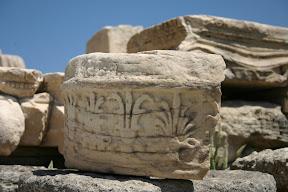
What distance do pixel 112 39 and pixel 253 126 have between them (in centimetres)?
311

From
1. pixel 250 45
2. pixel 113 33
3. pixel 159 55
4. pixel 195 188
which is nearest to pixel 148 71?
pixel 159 55

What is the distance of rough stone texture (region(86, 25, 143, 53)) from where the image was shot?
6.48 m

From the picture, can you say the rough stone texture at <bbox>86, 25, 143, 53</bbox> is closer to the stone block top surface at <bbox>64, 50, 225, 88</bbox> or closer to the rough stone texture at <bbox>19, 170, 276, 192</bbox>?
the stone block top surface at <bbox>64, 50, 225, 88</bbox>

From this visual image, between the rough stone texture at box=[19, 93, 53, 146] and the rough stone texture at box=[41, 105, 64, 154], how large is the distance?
0.35 ft

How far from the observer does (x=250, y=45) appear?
466cm

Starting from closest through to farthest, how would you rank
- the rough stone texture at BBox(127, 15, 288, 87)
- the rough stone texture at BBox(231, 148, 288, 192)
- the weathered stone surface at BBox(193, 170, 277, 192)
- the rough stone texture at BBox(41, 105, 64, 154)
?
the weathered stone surface at BBox(193, 170, 277, 192) < the rough stone texture at BBox(231, 148, 288, 192) < the rough stone texture at BBox(41, 105, 64, 154) < the rough stone texture at BBox(127, 15, 288, 87)

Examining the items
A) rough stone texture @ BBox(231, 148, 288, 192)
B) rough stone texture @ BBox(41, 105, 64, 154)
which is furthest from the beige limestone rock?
rough stone texture @ BBox(41, 105, 64, 154)

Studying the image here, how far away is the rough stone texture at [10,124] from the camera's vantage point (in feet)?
11.9

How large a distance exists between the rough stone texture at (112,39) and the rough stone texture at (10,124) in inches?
108

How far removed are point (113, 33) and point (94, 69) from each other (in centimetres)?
416

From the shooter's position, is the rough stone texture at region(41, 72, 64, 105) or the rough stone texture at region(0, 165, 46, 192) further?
the rough stone texture at region(41, 72, 64, 105)

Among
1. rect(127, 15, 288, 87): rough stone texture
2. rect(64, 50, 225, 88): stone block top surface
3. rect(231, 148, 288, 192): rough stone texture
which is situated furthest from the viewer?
rect(127, 15, 288, 87): rough stone texture

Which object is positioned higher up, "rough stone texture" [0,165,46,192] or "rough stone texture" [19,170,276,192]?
"rough stone texture" [19,170,276,192]

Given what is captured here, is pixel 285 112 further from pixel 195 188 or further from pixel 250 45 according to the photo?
pixel 195 188
